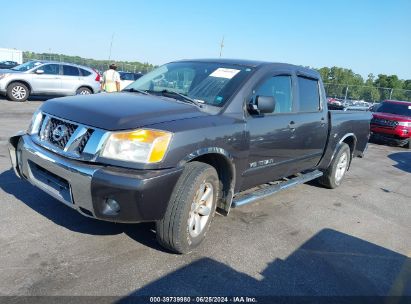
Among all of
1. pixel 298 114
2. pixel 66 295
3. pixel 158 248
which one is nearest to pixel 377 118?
pixel 298 114

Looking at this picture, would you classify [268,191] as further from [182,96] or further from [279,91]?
[182,96]

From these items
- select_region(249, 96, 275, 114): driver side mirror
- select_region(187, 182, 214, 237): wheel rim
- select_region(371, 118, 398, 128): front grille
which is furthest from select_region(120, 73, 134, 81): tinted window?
select_region(187, 182, 214, 237): wheel rim

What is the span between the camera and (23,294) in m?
2.77

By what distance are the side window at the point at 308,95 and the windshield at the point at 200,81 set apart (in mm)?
1121

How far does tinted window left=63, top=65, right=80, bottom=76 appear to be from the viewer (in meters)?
16.2

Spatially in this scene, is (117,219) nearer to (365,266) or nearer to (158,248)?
(158,248)

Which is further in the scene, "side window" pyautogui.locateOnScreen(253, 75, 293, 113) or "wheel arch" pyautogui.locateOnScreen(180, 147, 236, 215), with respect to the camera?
"side window" pyautogui.locateOnScreen(253, 75, 293, 113)

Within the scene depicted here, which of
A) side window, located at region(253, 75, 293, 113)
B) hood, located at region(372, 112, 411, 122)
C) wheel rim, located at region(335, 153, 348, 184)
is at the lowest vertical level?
wheel rim, located at region(335, 153, 348, 184)

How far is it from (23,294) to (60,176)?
3.08 ft

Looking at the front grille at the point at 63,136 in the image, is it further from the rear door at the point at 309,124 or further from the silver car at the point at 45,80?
the silver car at the point at 45,80

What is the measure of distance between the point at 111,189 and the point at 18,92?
1364cm

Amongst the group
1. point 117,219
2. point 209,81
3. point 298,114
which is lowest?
point 117,219

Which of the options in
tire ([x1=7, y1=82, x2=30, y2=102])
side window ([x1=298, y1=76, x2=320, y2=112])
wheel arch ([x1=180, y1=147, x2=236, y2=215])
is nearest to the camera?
wheel arch ([x1=180, y1=147, x2=236, y2=215])

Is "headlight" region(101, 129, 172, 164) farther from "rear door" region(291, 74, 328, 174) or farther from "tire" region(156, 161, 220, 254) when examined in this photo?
"rear door" region(291, 74, 328, 174)
